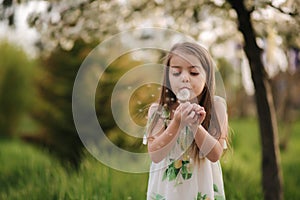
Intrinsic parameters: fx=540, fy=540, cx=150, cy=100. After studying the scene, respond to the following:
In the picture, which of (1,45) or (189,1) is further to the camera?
(1,45)

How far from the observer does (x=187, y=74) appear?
1.91 m

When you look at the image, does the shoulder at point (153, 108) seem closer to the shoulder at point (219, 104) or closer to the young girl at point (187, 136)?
the young girl at point (187, 136)

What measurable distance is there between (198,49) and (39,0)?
134cm

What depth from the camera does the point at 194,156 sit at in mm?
2000

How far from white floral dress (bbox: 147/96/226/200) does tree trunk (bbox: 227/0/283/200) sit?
53.9 inches

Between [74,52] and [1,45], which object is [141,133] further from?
[1,45]

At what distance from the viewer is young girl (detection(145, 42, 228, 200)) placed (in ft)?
6.28

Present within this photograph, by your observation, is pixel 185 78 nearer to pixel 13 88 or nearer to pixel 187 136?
pixel 187 136

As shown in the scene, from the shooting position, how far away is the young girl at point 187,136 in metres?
1.91

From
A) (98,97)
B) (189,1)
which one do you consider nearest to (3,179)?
(98,97)

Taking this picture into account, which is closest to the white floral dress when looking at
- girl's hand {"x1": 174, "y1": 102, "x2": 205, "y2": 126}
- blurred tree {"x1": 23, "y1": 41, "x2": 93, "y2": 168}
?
girl's hand {"x1": 174, "y1": 102, "x2": 205, "y2": 126}

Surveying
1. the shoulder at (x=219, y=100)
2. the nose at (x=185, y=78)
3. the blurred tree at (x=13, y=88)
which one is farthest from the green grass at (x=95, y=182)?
the blurred tree at (x=13, y=88)

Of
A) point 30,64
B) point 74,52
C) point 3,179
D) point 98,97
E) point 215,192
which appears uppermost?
point 30,64

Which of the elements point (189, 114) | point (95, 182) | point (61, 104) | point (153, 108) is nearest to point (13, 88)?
point (61, 104)
